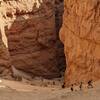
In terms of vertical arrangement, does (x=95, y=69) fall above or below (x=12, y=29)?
above

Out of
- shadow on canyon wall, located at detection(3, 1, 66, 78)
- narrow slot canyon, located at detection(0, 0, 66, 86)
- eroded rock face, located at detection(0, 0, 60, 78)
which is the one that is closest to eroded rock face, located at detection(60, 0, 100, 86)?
narrow slot canyon, located at detection(0, 0, 66, 86)

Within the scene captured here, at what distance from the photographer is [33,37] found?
1509cm

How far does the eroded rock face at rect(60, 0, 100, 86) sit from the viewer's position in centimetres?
706

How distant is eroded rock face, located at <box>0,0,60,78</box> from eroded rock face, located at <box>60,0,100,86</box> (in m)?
5.78

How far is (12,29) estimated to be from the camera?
1440cm

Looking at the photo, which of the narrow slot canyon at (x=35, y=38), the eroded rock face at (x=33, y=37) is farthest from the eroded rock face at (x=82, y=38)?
the eroded rock face at (x=33, y=37)

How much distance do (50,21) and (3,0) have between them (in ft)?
9.98

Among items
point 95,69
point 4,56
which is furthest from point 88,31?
point 4,56

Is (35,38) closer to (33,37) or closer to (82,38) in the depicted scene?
(33,37)

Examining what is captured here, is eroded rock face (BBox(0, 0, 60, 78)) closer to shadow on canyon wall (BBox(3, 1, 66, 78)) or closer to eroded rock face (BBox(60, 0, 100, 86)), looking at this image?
shadow on canyon wall (BBox(3, 1, 66, 78))

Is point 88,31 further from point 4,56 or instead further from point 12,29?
point 12,29

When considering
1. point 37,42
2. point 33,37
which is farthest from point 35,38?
point 37,42

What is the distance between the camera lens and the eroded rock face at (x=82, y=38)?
7059 mm

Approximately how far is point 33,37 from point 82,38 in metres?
7.61
